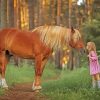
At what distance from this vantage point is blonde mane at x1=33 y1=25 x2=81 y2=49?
11.0 m

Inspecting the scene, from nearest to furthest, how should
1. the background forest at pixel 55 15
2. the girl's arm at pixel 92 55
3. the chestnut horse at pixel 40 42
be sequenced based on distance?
the chestnut horse at pixel 40 42, the girl's arm at pixel 92 55, the background forest at pixel 55 15

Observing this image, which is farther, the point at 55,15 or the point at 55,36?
the point at 55,15

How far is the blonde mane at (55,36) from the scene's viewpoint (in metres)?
11.0

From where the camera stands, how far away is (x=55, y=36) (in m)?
11.1

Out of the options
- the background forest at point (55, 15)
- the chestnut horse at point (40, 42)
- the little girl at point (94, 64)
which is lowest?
the little girl at point (94, 64)

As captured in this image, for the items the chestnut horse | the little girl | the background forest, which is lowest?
the little girl

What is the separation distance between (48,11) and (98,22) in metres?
23.9

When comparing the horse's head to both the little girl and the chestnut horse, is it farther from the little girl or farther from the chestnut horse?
the little girl

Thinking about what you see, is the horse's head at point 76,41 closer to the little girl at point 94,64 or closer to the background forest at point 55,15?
the little girl at point 94,64

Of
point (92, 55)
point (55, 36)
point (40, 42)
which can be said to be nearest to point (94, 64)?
point (92, 55)

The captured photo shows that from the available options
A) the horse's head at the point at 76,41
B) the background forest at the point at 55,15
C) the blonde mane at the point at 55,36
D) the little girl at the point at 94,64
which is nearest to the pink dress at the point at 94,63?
the little girl at the point at 94,64

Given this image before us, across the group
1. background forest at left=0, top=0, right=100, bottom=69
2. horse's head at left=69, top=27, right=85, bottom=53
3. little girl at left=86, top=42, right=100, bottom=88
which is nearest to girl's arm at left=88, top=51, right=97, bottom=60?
little girl at left=86, top=42, right=100, bottom=88

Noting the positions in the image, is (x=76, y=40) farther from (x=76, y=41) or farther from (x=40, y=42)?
(x=40, y=42)

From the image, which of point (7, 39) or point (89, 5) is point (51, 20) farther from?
point (7, 39)
